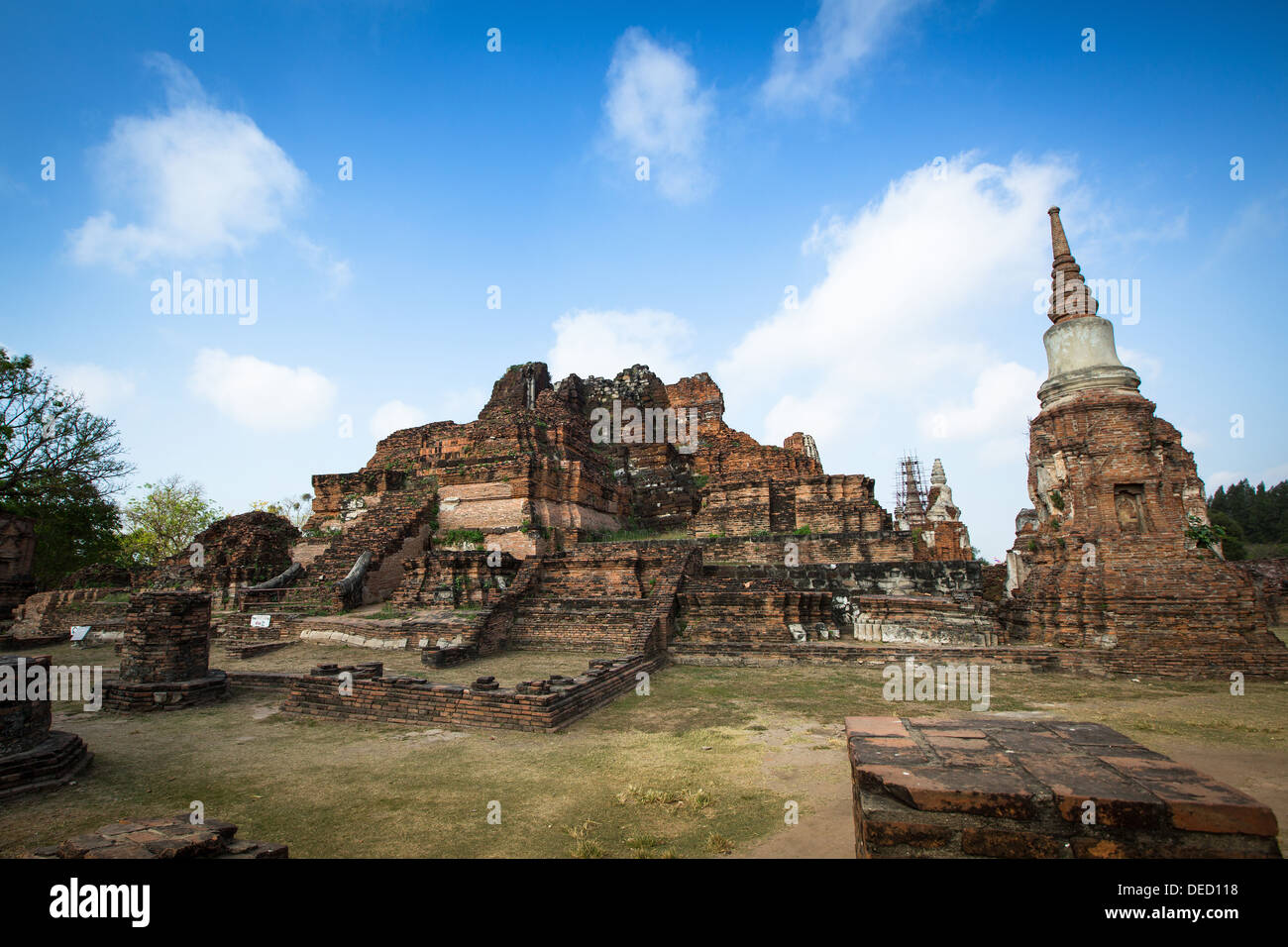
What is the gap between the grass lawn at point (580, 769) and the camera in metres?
4.05

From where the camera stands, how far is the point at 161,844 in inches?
118

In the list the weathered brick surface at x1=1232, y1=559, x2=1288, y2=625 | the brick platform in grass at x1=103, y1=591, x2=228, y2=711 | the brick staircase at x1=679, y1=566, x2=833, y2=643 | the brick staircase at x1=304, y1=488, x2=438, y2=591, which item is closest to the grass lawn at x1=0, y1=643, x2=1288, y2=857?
the brick platform in grass at x1=103, y1=591, x2=228, y2=711

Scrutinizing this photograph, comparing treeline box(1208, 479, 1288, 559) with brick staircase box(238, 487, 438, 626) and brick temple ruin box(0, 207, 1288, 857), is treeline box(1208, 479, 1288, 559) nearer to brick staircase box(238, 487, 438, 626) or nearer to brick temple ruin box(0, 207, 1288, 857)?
brick temple ruin box(0, 207, 1288, 857)

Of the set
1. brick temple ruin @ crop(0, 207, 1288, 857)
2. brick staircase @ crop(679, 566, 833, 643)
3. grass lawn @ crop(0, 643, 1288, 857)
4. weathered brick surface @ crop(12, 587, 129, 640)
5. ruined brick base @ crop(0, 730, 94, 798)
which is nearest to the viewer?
brick temple ruin @ crop(0, 207, 1288, 857)

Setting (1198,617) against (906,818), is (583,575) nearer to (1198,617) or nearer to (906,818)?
(1198,617)

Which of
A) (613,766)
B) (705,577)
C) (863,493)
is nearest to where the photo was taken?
(613,766)

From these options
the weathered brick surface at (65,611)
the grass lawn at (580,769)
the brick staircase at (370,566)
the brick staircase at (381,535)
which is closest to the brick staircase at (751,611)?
the grass lawn at (580,769)

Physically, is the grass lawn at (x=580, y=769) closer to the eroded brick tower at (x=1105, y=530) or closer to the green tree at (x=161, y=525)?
the eroded brick tower at (x=1105, y=530)

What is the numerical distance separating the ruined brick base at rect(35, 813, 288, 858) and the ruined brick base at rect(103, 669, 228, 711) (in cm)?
620

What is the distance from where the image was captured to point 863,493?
1808 centimetres

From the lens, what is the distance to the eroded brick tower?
30.7 ft

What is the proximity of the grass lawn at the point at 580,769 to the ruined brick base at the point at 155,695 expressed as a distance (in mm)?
240
